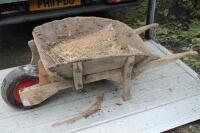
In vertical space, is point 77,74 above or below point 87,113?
above

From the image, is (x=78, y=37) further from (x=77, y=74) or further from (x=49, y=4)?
(x=49, y=4)

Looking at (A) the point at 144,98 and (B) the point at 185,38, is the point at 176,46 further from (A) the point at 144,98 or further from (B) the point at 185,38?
(A) the point at 144,98

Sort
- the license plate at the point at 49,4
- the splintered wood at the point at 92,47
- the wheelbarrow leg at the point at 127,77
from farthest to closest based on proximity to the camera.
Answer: the license plate at the point at 49,4, the splintered wood at the point at 92,47, the wheelbarrow leg at the point at 127,77

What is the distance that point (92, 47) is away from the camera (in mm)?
3721

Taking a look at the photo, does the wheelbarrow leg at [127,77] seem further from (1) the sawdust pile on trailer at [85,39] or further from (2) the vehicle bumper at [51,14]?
(2) the vehicle bumper at [51,14]

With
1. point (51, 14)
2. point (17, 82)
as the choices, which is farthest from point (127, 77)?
point (51, 14)

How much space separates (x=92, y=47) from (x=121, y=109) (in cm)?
70

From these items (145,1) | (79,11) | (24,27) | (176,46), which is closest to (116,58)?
(79,11)

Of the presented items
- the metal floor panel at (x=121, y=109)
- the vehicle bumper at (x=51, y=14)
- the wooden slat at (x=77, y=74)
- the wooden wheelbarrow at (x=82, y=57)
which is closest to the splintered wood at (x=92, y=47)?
the wooden wheelbarrow at (x=82, y=57)

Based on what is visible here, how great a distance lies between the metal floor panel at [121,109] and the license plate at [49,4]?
2.91 ft

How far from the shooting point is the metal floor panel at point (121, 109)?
3412 millimetres

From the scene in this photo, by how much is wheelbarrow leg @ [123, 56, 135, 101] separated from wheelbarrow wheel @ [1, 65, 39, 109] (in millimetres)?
877

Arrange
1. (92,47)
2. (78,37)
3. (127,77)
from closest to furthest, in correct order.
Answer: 1. (127,77)
2. (92,47)
3. (78,37)

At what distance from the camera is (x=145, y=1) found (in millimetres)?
6492
